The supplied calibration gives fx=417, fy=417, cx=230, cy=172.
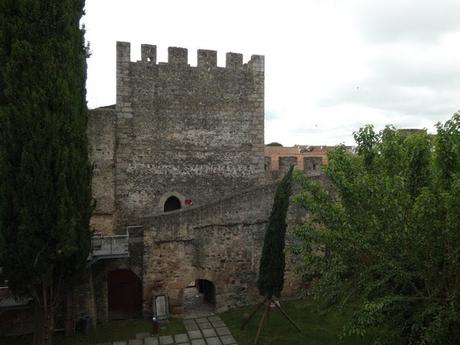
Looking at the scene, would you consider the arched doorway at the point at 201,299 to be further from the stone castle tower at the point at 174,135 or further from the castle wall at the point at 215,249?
the stone castle tower at the point at 174,135

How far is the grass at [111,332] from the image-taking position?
1187 centimetres

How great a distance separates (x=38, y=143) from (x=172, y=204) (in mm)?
8355

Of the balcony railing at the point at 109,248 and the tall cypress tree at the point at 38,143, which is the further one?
the balcony railing at the point at 109,248

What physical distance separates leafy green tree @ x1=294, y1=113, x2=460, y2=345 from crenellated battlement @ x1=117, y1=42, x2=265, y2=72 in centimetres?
1062

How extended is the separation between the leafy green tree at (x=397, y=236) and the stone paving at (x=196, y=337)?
4.92 metres


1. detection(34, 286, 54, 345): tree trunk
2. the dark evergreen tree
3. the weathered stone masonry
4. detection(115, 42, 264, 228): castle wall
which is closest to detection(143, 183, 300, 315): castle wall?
the weathered stone masonry

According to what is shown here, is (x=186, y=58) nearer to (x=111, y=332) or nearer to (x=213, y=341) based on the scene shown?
(x=111, y=332)

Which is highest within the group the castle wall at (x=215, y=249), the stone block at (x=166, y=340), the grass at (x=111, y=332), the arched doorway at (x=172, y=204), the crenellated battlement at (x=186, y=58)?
→ the crenellated battlement at (x=186, y=58)

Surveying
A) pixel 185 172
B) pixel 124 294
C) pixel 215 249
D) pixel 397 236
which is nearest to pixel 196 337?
pixel 215 249

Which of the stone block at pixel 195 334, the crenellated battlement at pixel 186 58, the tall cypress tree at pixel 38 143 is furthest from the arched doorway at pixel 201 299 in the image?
the crenellated battlement at pixel 186 58

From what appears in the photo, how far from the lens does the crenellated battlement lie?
1644 centimetres

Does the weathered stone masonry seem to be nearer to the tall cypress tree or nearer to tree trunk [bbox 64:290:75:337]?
tree trunk [bbox 64:290:75:337]

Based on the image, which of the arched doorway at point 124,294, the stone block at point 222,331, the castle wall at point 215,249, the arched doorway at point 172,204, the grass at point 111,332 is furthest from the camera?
the arched doorway at point 172,204

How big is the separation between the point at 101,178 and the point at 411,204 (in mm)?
12061
